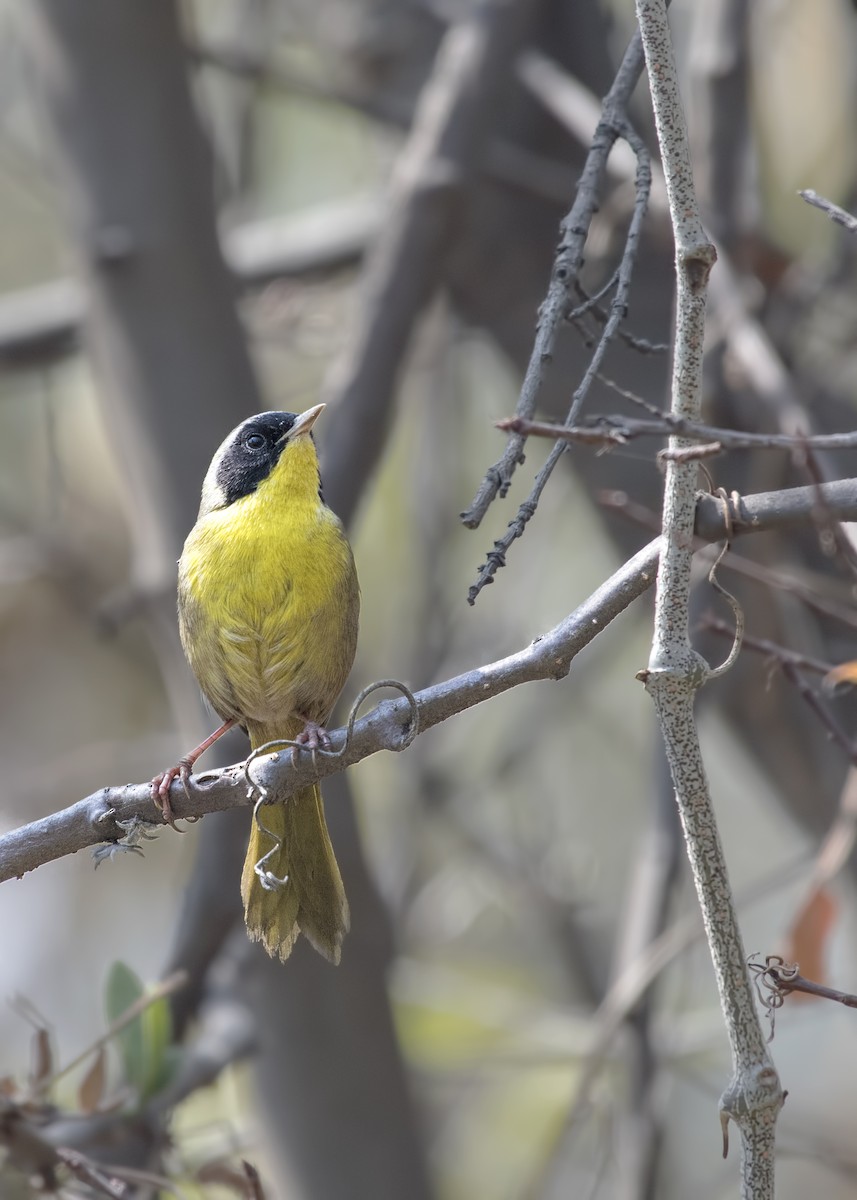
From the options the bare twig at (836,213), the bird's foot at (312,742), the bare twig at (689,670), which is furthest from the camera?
the bird's foot at (312,742)

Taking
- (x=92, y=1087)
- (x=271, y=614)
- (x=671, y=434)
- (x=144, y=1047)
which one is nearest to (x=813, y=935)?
(x=271, y=614)

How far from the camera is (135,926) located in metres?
9.41

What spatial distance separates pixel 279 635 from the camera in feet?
11.1

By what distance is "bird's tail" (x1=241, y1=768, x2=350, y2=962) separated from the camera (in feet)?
9.78

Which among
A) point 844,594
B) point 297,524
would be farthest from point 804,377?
point 297,524

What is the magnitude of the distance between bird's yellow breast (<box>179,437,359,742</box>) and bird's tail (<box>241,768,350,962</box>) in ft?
0.97

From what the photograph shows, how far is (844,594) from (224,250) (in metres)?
2.54

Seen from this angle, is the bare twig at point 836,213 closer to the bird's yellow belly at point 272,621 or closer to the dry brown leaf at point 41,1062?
the bird's yellow belly at point 272,621

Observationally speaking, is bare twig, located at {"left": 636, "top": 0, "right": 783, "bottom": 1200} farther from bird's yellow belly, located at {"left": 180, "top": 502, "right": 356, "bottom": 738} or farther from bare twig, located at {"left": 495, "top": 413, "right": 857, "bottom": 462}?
bird's yellow belly, located at {"left": 180, "top": 502, "right": 356, "bottom": 738}

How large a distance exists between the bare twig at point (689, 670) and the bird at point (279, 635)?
123 centimetres

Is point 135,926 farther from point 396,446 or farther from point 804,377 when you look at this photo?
point 804,377

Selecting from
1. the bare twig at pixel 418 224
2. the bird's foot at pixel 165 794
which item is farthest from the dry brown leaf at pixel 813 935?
the bare twig at pixel 418 224

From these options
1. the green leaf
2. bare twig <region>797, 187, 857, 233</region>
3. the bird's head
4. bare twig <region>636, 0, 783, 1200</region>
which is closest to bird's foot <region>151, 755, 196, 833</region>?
the green leaf

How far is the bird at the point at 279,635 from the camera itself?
3227 millimetres
